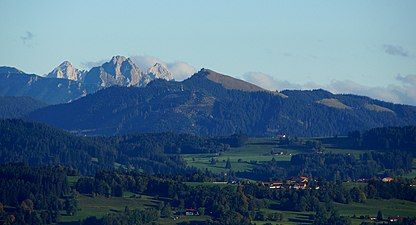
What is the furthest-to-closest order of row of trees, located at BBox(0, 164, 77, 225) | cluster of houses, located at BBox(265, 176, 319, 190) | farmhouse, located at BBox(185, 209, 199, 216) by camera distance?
cluster of houses, located at BBox(265, 176, 319, 190)
farmhouse, located at BBox(185, 209, 199, 216)
row of trees, located at BBox(0, 164, 77, 225)

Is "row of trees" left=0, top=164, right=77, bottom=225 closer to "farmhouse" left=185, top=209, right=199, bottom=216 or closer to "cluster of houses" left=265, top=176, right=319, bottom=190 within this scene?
"farmhouse" left=185, top=209, right=199, bottom=216

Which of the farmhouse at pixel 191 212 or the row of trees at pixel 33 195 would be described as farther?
the farmhouse at pixel 191 212

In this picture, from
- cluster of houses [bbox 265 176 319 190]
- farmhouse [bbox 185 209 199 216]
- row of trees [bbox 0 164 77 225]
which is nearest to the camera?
row of trees [bbox 0 164 77 225]

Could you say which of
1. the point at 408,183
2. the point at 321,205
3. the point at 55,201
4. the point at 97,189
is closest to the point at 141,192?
the point at 97,189

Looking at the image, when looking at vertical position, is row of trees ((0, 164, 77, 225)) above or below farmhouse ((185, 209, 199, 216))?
above

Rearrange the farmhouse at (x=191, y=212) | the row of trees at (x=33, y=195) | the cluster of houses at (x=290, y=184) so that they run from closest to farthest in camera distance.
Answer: the row of trees at (x=33, y=195) < the farmhouse at (x=191, y=212) < the cluster of houses at (x=290, y=184)

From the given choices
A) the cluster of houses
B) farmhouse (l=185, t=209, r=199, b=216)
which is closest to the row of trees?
farmhouse (l=185, t=209, r=199, b=216)

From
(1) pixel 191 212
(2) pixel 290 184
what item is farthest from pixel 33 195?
(2) pixel 290 184

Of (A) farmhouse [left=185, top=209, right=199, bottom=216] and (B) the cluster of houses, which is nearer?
(A) farmhouse [left=185, top=209, right=199, bottom=216]

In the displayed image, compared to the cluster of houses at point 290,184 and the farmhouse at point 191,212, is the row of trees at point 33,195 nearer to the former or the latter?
the farmhouse at point 191,212

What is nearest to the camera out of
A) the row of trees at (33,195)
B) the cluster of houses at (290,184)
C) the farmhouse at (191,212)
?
the row of trees at (33,195)

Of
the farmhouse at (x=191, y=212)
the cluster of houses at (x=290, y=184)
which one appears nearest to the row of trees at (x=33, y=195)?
the farmhouse at (x=191, y=212)

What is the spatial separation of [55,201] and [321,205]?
35.7 m

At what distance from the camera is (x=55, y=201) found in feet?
483
